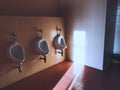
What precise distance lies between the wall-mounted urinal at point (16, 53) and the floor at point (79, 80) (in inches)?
14.3

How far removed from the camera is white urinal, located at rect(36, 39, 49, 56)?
2.91 metres

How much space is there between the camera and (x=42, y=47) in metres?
3.13

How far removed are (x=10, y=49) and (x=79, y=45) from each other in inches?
74.3

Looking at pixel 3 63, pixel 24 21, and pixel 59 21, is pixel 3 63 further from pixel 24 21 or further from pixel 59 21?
pixel 59 21

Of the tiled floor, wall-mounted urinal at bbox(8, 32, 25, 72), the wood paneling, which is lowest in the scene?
the tiled floor

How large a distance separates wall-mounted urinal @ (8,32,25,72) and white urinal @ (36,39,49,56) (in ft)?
1.34

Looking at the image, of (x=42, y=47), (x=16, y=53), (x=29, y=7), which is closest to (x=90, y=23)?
(x=42, y=47)

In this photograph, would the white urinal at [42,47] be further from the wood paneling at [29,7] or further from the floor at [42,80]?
the wood paneling at [29,7]

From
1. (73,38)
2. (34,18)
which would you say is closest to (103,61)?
(73,38)

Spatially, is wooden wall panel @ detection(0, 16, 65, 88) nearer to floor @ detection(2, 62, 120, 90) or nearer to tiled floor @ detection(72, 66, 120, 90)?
floor @ detection(2, 62, 120, 90)

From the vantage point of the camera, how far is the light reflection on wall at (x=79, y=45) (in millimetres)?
3497

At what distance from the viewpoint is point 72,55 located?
12.7 feet

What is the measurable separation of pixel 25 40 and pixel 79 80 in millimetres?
1402

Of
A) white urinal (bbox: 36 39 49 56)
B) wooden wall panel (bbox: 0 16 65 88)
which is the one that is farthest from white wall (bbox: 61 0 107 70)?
white urinal (bbox: 36 39 49 56)
